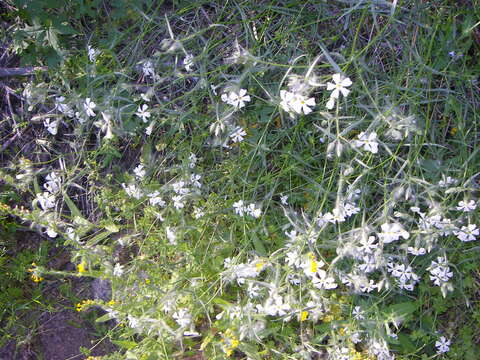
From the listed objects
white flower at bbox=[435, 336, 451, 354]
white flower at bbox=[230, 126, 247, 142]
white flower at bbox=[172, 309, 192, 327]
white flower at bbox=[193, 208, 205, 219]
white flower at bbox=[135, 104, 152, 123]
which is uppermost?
white flower at bbox=[135, 104, 152, 123]

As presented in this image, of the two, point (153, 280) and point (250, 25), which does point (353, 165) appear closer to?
point (250, 25)

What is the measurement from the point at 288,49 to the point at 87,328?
1.98m

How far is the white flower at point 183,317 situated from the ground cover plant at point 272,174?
0.4 inches

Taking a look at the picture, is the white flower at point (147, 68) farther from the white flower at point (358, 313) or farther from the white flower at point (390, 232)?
the white flower at point (358, 313)

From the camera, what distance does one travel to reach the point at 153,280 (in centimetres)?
252

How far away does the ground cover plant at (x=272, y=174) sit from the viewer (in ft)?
7.41

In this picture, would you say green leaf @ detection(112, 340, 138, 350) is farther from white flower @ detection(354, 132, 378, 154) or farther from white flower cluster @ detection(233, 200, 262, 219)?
white flower @ detection(354, 132, 378, 154)

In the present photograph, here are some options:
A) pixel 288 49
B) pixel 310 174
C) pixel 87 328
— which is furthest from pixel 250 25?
pixel 87 328

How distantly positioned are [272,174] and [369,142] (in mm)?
593

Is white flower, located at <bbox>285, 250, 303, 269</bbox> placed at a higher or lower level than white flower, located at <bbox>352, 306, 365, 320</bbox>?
higher

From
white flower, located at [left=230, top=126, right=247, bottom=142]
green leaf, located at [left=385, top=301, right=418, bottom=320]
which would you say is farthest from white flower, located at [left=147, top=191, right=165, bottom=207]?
green leaf, located at [left=385, top=301, right=418, bottom=320]

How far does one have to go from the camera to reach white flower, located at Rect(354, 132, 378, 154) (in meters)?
2.10

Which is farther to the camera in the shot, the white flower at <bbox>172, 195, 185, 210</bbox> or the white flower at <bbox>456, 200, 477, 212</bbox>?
the white flower at <bbox>172, 195, 185, 210</bbox>

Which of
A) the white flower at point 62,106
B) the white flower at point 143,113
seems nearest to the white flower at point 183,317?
the white flower at point 143,113
